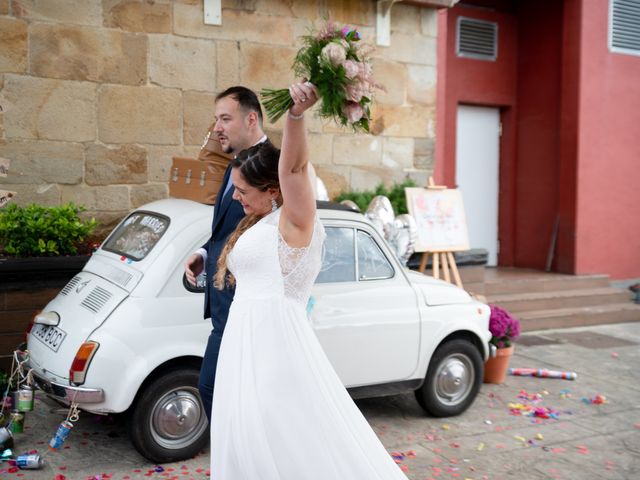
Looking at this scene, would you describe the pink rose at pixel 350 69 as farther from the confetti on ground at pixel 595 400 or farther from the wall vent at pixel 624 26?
the wall vent at pixel 624 26

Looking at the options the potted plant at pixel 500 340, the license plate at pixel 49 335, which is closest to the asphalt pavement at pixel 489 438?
the potted plant at pixel 500 340

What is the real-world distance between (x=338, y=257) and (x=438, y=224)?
324 cm

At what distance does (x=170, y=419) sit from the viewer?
4.27 m

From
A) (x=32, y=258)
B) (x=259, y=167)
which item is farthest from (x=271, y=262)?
(x=32, y=258)

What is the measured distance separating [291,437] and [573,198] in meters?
8.61

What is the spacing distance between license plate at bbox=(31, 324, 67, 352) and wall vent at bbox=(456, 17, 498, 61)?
311 inches

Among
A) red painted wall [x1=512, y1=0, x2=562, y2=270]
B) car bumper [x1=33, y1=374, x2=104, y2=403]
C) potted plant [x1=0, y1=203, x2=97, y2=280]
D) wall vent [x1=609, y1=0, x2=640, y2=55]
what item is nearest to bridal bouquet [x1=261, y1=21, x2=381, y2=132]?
car bumper [x1=33, y1=374, x2=104, y2=403]

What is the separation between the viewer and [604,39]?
33.9ft

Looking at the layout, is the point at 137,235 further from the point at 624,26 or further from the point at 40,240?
the point at 624,26

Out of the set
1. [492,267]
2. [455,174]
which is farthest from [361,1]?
[492,267]

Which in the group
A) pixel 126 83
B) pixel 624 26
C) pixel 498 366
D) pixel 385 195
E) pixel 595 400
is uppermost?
pixel 624 26

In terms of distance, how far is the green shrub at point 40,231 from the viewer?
5969mm

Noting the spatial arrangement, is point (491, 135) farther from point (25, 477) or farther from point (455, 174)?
point (25, 477)

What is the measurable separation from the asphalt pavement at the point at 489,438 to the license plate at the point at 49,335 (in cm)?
70
